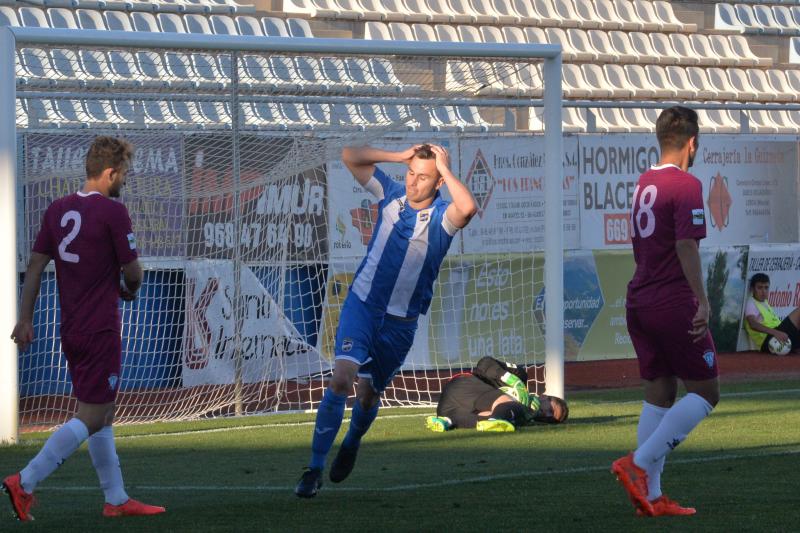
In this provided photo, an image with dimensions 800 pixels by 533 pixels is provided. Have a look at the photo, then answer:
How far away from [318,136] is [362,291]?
20.2 feet

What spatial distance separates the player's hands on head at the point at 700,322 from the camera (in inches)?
226

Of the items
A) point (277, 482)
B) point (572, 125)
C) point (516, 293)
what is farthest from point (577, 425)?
point (572, 125)

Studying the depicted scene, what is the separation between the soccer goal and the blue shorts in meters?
4.27

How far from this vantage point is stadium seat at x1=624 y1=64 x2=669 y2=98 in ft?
74.0

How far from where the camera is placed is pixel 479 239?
14727 mm

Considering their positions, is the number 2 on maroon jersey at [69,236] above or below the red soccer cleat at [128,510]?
above

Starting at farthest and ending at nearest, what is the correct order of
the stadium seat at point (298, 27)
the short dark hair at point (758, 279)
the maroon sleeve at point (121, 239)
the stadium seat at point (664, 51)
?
the stadium seat at point (664, 51), the stadium seat at point (298, 27), the short dark hair at point (758, 279), the maroon sleeve at point (121, 239)

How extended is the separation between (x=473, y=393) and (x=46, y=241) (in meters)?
4.79

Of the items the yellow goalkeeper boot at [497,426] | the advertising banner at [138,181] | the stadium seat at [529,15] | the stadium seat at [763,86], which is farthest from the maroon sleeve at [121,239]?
the stadium seat at [763,86]

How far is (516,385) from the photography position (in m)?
10.3

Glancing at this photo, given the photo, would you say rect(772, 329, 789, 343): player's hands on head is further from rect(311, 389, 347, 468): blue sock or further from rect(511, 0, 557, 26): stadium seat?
rect(311, 389, 347, 468): blue sock

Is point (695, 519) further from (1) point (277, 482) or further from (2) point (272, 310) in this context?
(2) point (272, 310)

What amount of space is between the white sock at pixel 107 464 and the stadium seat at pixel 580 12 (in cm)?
1821

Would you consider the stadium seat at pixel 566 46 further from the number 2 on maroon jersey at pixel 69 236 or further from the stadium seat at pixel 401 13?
the number 2 on maroon jersey at pixel 69 236
